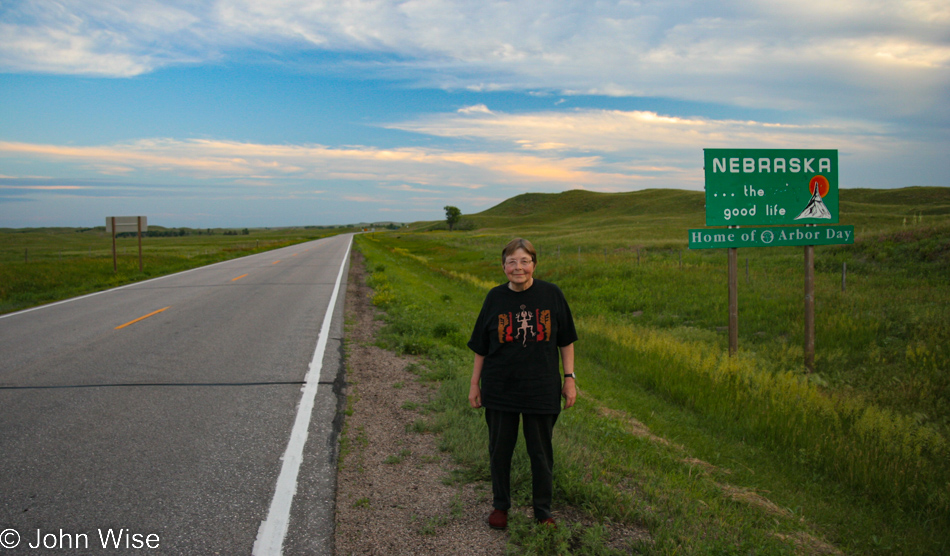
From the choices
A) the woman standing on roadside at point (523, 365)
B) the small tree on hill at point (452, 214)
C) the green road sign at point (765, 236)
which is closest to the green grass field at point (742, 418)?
the woman standing on roadside at point (523, 365)

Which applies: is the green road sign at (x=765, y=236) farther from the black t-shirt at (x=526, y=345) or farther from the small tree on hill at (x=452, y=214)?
the small tree on hill at (x=452, y=214)

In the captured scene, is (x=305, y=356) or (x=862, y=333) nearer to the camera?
(x=305, y=356)

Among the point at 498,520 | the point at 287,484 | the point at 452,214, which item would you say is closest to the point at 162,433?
the point at 287,484

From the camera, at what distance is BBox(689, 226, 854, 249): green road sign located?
926cm

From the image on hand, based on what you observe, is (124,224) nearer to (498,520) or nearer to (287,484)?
(287,484)

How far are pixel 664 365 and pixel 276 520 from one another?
6.96 metres

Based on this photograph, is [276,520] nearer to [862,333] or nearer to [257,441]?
[257,441]

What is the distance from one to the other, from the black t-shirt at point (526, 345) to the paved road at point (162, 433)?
1.45m

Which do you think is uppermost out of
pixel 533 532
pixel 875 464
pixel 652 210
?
pixel 652 210

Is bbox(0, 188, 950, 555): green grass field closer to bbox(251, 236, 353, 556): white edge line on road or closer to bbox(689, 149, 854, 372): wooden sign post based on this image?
bbox(251, 236, 353, 556): white edge line on road

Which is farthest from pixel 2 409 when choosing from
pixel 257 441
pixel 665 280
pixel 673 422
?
pixel 665 280

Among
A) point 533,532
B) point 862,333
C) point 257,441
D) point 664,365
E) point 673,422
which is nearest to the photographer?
point 533,532

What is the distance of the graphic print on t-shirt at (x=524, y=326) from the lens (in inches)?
131

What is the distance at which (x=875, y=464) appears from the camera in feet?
17.4
